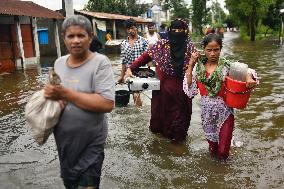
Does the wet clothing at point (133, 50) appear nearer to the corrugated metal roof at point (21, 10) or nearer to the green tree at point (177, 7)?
the corrugated metal roof at point (21, 10)

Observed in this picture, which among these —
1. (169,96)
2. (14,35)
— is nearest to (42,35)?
(14,35)

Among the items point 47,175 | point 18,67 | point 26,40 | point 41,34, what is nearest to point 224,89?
point 47,175

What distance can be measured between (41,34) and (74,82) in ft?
89.3

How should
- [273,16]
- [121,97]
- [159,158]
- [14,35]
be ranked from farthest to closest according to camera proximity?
[273,16], [14,35], [121,97], [159,158]

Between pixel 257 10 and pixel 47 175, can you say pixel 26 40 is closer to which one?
pixel 47 175

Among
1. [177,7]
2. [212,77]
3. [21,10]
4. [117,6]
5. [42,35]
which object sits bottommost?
[212,77]

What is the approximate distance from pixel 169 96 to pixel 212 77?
1.12 m

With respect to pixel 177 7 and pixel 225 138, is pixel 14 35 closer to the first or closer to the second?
pixel 225 138

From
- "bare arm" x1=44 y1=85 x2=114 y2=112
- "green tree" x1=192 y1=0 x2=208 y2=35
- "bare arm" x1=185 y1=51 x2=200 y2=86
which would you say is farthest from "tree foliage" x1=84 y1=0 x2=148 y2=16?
"bare arm" x1=44 y1=85 x2=114 y2=112

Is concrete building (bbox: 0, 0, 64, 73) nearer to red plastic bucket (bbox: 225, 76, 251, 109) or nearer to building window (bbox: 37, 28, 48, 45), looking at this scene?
building window (bbox: 37, 28, 48, 45)

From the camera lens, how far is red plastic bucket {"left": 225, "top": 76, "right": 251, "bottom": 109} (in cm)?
439

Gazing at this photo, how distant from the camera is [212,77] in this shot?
184 inches

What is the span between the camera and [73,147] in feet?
9.45

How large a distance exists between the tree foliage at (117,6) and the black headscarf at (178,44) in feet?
136
